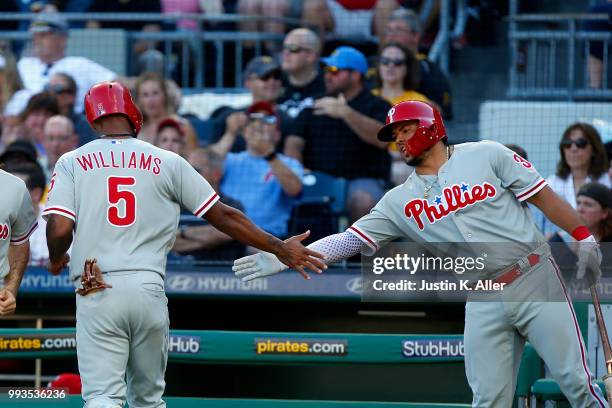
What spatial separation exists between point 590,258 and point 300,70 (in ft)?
14.3

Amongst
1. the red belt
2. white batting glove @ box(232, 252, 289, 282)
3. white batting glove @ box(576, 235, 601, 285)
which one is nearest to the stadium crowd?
white batting glove @ box(576, 235, 601, 285)

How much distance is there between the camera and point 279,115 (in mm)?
9227

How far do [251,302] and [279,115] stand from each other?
174 cm

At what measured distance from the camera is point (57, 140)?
931 centimetres

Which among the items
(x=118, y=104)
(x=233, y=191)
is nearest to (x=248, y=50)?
(x=233, y=191)

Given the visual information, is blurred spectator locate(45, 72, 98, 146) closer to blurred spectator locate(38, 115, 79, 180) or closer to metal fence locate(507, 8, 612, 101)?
blurred spectator locate(38, 115, 79, 180)

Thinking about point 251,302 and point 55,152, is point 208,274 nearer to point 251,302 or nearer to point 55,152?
point 251,302

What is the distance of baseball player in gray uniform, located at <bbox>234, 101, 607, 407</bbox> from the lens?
5609 mm

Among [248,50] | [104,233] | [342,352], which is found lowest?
[342,352]

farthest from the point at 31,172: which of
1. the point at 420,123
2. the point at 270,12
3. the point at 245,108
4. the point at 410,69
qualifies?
the point at 420,123

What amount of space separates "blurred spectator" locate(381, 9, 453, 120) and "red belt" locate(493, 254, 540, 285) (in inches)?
147

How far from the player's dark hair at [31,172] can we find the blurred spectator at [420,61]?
9.49 feet

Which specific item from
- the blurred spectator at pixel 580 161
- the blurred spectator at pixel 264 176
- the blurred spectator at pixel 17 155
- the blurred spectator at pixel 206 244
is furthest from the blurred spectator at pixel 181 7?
the blurred spectator at pixel 580 161

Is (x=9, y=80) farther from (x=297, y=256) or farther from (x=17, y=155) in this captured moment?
(x=297, y=256)
